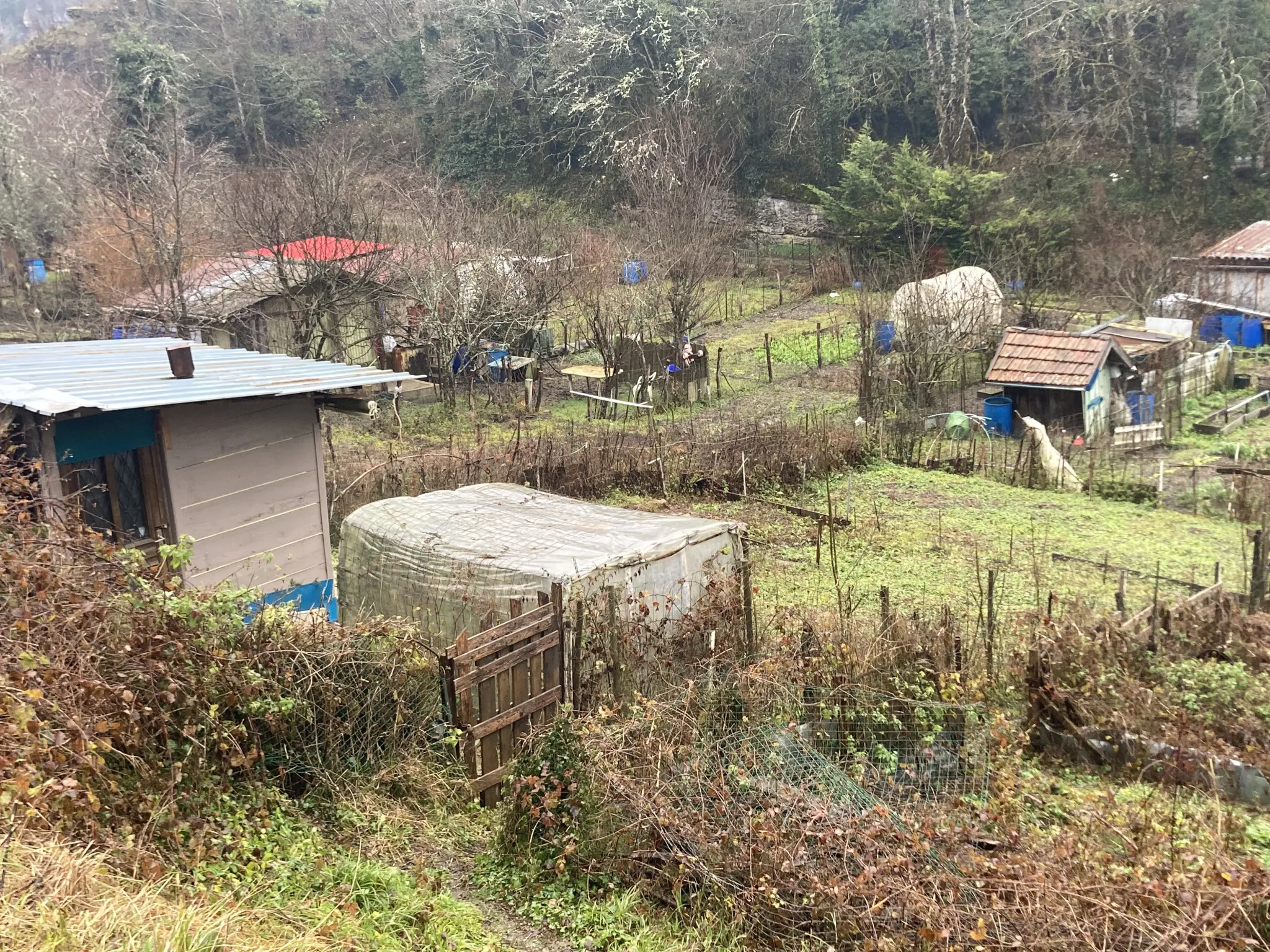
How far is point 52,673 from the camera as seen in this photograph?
4203mm

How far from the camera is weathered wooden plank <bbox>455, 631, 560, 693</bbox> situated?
18.6ft

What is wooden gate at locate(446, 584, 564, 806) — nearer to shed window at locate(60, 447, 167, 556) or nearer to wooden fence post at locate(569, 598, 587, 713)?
wooden fence post at locate(569, 598, 587, 713)

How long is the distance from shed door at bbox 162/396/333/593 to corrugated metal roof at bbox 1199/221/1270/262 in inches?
912

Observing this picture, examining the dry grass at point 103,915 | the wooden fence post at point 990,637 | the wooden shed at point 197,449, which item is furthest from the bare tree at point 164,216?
the dry grass at point 103,915

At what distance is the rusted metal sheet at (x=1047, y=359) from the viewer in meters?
16.3

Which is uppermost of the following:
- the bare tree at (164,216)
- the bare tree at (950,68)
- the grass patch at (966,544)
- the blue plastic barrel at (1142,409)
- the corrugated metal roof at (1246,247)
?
the bare tree at (950,68)

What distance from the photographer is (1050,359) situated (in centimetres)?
1678

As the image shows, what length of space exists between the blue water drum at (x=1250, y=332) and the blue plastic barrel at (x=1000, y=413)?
28.3 feet

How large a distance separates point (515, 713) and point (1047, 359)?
13889 mm

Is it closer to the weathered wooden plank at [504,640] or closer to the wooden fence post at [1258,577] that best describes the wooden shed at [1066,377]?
the wooden fence post at [1258,577]

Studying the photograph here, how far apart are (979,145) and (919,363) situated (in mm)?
19495

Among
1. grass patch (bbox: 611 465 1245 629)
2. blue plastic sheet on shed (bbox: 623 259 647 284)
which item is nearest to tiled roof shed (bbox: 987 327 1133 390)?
grass patch (bbox: 611 465 1245 629)

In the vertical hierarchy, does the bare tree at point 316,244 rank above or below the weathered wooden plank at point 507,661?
above

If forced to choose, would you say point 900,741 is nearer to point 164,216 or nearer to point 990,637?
point 990,637
